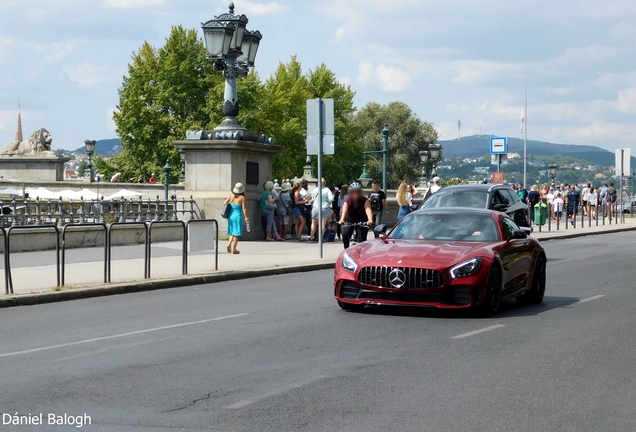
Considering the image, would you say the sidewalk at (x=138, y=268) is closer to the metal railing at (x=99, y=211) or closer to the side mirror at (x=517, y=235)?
the metal railing at (x=99, y=211)

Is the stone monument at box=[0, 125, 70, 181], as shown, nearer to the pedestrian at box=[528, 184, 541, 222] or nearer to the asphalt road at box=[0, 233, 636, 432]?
the pedestrian at box=[528, 184, 541, 222]

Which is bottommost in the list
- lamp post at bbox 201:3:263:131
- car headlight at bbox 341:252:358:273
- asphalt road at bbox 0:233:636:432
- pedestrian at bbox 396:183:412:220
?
asphalt road at bbox 0:233:636:432

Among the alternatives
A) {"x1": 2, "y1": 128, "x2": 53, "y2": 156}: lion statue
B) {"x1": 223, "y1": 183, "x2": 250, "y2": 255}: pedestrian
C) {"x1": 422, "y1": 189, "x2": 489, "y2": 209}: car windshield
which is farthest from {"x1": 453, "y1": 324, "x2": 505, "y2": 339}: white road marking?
{"x1": 2, "y1": 128, "x2": 53, "y2": 156}: lion statue

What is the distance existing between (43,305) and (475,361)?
24.3 feet

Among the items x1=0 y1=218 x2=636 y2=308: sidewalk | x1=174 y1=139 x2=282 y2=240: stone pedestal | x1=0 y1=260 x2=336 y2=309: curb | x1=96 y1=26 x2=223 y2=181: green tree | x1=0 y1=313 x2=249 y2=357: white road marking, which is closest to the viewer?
x1=0 y1=313 x2=249 y2=357: white road marking

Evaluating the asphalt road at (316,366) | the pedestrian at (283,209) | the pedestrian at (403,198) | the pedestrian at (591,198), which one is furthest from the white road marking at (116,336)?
the pedestrian at (591,198)

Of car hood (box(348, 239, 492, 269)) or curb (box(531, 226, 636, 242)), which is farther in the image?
curb (box(531, 226, 636, 242))

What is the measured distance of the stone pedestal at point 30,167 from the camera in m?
43.6

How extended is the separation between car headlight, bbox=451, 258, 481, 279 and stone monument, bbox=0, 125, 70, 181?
33764 millimetres

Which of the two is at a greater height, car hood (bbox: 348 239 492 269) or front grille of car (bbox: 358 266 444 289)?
car hood (bbox: 348 239 492 269)

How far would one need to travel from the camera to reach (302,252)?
25.8 m

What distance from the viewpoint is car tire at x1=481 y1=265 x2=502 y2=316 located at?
42.4 ft

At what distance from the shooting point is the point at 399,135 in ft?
392

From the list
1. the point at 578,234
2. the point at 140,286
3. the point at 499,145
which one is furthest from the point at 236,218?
the point at 578,234
